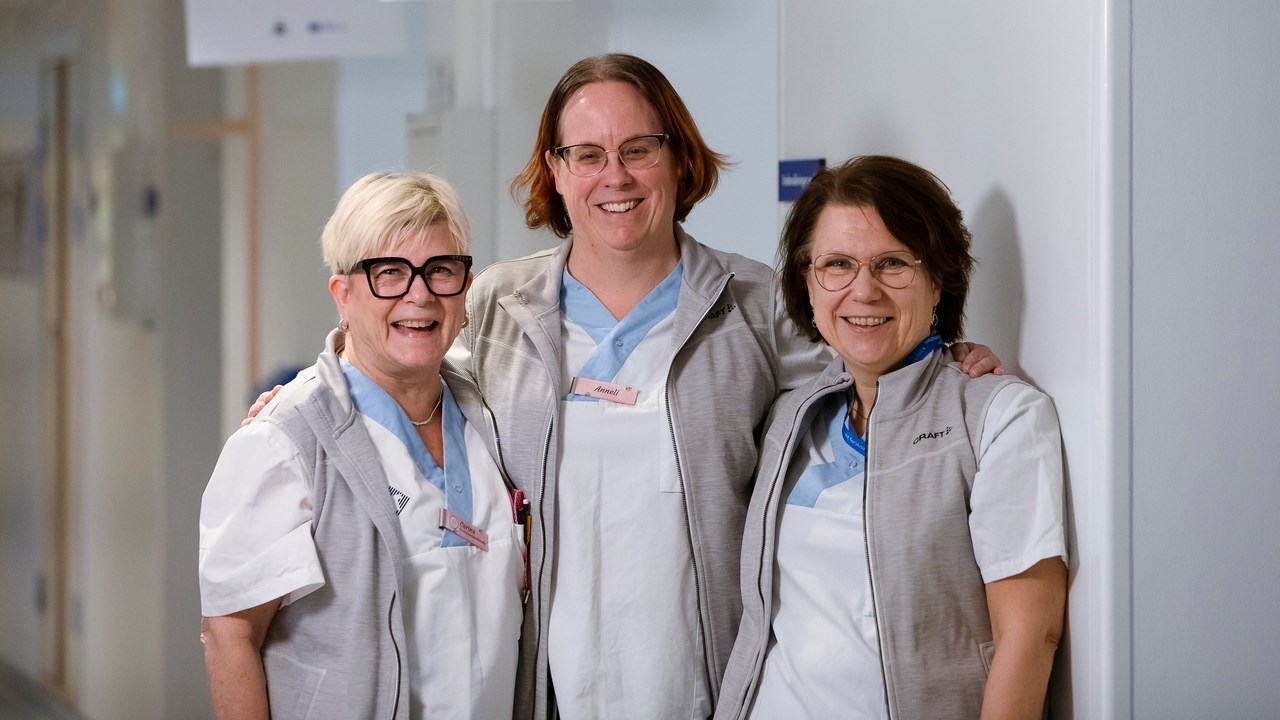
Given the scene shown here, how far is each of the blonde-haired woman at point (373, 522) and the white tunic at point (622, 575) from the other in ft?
0.28

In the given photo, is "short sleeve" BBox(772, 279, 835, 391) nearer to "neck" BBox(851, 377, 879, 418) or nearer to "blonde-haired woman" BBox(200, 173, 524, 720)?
"neck" BBox(851, 377, 879, 418)

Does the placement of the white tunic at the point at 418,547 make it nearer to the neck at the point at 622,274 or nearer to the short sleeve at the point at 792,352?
the neck at the point at 622,274

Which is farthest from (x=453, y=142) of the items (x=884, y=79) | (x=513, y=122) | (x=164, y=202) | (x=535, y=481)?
(x=535, y=481)

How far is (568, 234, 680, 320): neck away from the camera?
5.66 feet

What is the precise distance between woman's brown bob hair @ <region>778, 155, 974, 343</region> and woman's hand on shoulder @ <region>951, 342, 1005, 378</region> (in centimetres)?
7

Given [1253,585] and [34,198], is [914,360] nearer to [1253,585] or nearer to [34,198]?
[1253,585]

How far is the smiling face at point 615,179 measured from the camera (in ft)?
5.52

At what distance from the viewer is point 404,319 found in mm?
1503


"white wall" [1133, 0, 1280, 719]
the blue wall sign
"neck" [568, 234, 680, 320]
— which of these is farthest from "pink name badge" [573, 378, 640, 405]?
the blue wall sign

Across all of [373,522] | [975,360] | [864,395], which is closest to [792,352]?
[864,395]

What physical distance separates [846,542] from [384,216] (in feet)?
2.44

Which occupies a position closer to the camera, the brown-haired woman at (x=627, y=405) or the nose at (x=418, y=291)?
the nose at (x=418, y=291)

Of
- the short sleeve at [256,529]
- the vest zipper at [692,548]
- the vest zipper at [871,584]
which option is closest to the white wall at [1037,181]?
the vest zipper at [871,584]

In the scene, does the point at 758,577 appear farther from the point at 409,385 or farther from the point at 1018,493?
the point at 409,385
